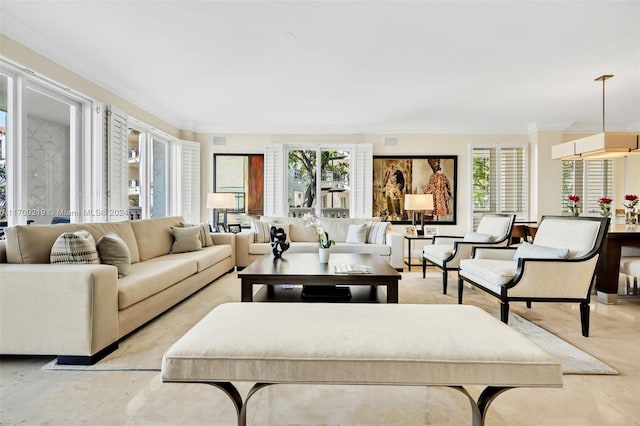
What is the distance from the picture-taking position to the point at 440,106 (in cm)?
492

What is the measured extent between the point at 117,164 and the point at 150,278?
2.17m

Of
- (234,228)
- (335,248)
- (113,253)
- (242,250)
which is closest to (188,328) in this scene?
(113,253)

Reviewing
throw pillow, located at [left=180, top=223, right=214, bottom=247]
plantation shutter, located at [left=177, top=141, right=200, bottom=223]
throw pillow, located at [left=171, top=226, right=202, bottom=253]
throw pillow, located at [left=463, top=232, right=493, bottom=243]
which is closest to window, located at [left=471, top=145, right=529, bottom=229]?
throw pillow, located at [left=463, top=232, right=493, bottom=243]

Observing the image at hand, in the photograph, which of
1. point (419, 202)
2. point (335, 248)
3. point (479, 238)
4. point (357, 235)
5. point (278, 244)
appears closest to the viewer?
point (278, 244)

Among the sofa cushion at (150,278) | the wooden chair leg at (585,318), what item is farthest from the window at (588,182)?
the sofa cushion at (150,278)

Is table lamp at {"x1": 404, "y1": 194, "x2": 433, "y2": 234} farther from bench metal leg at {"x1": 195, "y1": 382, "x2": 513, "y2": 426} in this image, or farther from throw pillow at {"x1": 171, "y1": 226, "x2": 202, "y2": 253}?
bench metal leg at {"x1": 195, "y1": 382, "x2": 513, "y2": 426}

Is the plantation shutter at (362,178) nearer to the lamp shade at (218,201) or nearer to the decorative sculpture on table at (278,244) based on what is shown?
the lamp shade at (218,201)

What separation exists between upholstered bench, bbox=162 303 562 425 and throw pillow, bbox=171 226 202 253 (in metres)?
2.99

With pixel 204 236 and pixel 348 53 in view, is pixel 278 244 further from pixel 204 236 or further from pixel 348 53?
pixel 348 53

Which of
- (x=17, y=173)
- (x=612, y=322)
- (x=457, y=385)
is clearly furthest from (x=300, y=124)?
(x=457, y=385)

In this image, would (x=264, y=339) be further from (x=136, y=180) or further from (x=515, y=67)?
(x=136, y=180)

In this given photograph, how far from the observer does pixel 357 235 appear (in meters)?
5.02

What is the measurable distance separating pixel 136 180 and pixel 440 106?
4.64m

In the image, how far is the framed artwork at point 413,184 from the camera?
20.1 feet
